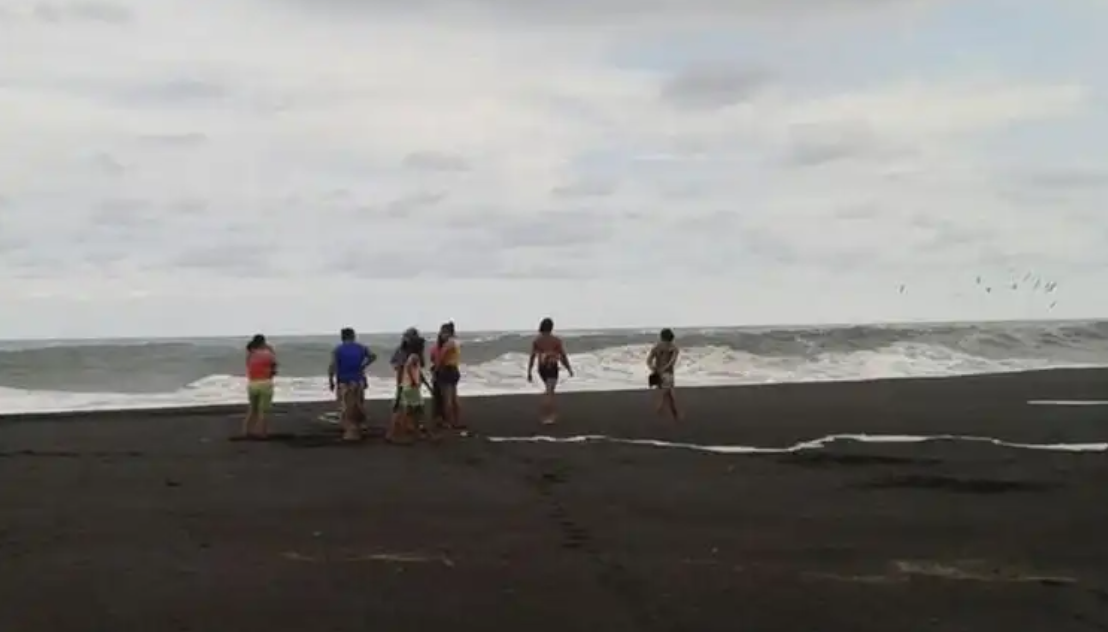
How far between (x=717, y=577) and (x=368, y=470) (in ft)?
24.3

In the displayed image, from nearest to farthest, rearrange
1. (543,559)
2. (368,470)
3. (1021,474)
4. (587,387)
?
(543,559) → (1021,474) → (368,470) → (587,387)

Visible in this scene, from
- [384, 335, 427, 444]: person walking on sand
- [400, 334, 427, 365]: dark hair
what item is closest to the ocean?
[384, 335, 427, 444]: person walking on sand

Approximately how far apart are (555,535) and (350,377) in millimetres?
8961

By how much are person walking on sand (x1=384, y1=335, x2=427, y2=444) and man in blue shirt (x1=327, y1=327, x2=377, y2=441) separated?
1.98 ft

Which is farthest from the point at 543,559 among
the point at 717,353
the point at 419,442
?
the point at 717,353

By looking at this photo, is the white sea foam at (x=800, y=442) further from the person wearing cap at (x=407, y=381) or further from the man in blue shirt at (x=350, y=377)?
the man in blue shirt at (x=350, y=377)

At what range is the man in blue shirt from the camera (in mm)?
19125

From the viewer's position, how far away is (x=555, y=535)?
1076 cm

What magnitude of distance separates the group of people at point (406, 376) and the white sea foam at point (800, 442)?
1.34 m

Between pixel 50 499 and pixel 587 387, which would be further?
pixel 587 387

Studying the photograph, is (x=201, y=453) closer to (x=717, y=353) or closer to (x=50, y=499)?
(x=50, y=499)

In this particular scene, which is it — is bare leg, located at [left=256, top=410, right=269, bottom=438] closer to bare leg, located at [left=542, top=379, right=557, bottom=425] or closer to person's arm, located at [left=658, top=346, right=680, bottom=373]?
bare leg, located at [left=542, top=379, right=557, bottom=425]

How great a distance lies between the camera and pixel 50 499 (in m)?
13.5

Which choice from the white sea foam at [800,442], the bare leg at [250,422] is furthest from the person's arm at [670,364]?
the bare leg at [250,422]
